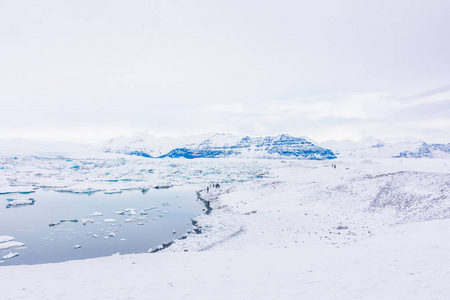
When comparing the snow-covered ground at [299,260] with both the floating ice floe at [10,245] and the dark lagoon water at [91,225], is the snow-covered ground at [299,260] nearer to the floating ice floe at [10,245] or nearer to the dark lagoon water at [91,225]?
the dark lagoon water at [91,225]

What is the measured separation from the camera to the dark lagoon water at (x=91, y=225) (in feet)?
64.4

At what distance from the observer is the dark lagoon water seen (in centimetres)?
1964

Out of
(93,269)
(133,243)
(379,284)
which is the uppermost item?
(379,284)

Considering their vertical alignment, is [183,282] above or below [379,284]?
below

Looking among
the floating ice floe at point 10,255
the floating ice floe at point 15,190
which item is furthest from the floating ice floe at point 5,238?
the floating ice floe at point 15,190

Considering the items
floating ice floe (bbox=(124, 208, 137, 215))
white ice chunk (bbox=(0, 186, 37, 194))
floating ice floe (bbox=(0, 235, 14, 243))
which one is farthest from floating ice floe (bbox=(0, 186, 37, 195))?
floating ice floe (bbox=(0, 235, 14, 243))

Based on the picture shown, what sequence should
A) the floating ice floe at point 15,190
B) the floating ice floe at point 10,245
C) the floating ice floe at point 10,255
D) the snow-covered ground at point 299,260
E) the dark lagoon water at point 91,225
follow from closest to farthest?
the snow-covered ground at point 299,260
the floating ice floe at point 10,255
the dark lagoon water at point 91,225
the floating ice floe at point 10,245
the floating ice floe at point 15,190

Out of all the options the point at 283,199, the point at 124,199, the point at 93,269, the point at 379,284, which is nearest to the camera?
the point at 379,284

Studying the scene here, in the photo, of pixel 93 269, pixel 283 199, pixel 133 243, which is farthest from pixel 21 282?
pixel 283 199

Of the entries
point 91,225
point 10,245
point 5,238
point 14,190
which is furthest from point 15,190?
point 10,245

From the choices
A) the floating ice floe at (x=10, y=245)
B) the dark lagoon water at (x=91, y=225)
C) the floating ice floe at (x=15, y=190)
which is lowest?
the dark lagoon water at (x=91, y=225)

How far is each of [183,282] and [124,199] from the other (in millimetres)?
35040

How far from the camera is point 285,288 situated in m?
9.50

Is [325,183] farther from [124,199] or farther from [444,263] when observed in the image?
[124,199]
